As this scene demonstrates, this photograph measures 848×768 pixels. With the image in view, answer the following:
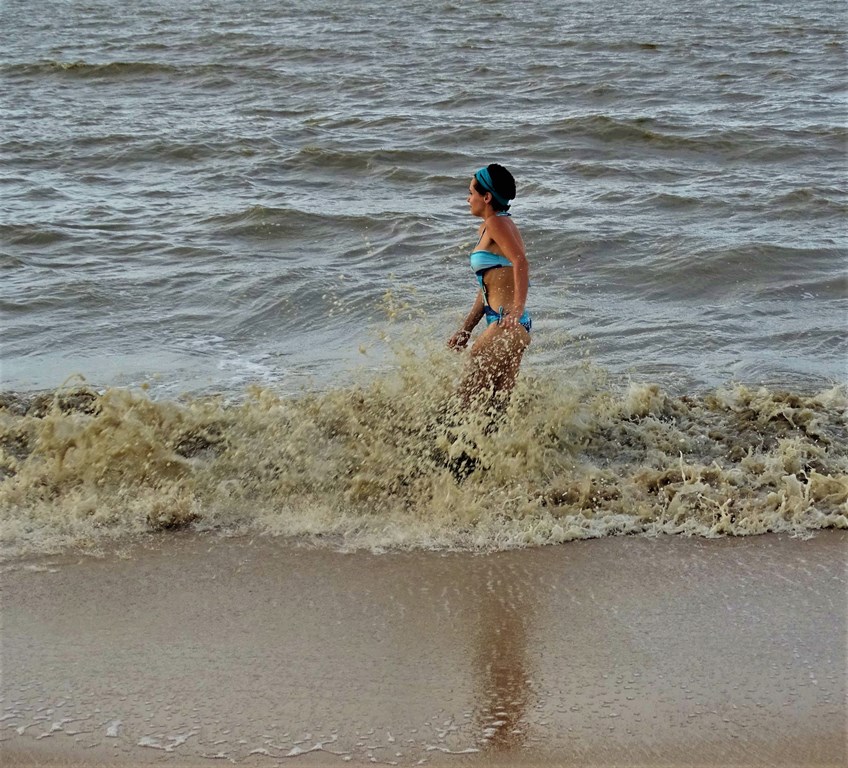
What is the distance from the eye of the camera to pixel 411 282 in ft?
34.5

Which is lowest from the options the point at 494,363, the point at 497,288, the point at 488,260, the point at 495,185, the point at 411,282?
the point at 411,282

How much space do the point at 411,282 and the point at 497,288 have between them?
4454 millimetres

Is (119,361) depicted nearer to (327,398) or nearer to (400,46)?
(327,398)

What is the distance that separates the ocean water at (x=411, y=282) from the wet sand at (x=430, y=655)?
400 mm

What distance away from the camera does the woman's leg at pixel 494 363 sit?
19.8 feet

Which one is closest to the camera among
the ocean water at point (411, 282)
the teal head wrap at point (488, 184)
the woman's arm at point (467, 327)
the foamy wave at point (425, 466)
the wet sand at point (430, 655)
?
the wet sand at point (430, 655)

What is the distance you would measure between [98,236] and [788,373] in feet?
24.3

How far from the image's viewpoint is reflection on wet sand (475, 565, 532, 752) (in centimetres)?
363

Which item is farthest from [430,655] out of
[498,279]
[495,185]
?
[495,185]

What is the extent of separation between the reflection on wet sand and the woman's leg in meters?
1.44

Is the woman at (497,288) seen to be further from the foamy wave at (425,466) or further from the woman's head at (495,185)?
the foamy wave at (425,466)

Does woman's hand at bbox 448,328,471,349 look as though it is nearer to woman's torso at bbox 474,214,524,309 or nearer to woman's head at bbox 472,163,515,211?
woman's torso at bbox 474,214,524,309

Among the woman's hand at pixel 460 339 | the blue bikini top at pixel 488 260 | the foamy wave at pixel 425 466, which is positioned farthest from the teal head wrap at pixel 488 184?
the foamy wave at pixel 425 466

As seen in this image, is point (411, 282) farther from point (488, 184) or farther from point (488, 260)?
point (488, 184)
